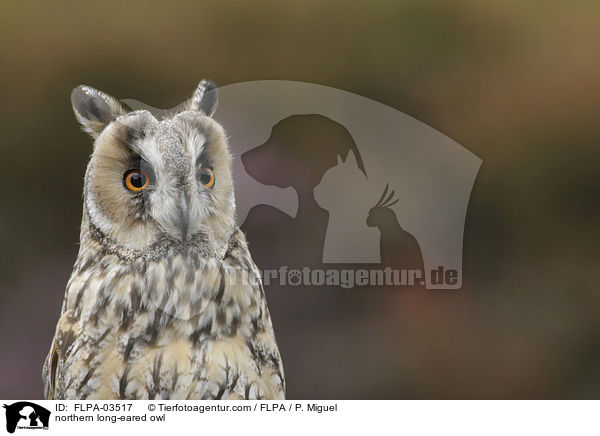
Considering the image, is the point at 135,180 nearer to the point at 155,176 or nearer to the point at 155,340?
the point at 155,176

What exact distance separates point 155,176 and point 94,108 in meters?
0.17

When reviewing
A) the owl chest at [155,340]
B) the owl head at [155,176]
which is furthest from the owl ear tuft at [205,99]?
the owl chest at [155,340]

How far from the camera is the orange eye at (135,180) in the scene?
3.27ft

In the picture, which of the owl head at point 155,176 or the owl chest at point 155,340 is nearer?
the owl head at point 155,176

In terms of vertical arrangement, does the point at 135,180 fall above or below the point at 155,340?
above

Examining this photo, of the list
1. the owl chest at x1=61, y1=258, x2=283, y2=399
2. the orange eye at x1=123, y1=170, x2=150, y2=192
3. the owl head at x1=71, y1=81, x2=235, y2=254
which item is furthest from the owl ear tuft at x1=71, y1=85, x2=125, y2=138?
→ the owl chest at x1=61, y1=258, x2=283, y2=399

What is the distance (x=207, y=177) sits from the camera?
40.8 inches

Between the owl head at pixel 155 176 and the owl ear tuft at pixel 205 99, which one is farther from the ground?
the owl ear tuft at pixel 205 99

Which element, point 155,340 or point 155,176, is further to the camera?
point 155,340

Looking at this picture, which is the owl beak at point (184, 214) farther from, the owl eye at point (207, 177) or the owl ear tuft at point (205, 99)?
the owl ear tuft at point (205, 99)

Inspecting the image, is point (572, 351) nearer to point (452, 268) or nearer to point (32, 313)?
point (452, 268)

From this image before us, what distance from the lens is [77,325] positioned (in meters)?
1.12

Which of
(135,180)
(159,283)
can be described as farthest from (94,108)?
(159,283)

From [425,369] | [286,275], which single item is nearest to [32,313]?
[286,275]
